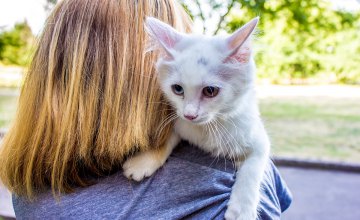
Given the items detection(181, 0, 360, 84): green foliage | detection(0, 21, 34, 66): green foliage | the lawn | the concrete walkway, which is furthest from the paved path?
detection(0, 21, 34, 66): green foliage

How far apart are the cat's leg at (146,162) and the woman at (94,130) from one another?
0.02m

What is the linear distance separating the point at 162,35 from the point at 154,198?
1.23 feet

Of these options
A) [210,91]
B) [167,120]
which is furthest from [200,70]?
[167,120]

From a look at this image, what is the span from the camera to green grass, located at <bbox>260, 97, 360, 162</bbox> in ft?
15.9

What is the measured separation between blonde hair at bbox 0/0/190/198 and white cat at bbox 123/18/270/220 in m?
0.04

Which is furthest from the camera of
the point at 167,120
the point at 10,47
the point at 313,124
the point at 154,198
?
the point at 313,124

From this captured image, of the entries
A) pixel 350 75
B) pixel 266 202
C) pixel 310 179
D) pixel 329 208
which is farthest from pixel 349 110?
pixel 266 202

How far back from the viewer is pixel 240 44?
924mm

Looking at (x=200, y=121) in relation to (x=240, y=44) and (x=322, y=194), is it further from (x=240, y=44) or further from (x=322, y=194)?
(x=322, y=194)

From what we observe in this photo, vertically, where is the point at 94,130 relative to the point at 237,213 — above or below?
above

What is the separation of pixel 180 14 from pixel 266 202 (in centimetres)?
55

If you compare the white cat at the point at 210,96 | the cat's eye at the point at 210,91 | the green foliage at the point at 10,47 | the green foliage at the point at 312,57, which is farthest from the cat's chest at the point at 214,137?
the green foliage at the point at 312,57

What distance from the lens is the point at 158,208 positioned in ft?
2.93

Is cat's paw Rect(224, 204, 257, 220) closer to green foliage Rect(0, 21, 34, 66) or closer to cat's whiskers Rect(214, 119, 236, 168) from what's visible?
cat's whiskers Rect(214, 119, 236, 168)
